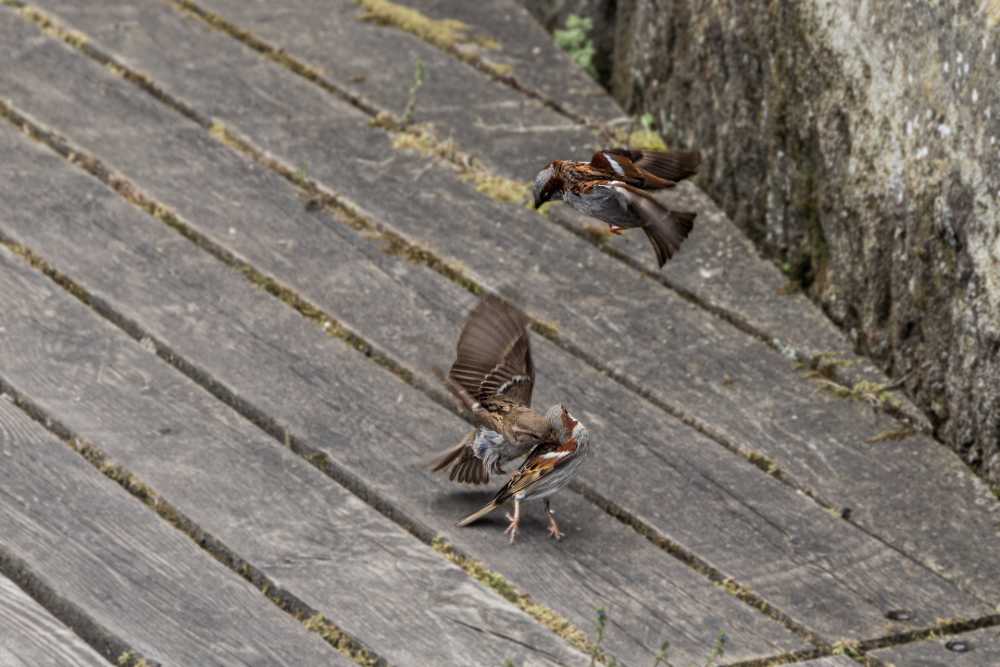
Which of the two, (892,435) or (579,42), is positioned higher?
(579,42)

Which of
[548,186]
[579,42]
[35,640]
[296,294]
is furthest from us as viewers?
[579,42]

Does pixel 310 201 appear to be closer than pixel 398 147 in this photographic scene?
Yes

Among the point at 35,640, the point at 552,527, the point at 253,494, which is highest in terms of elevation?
the point at 552,527

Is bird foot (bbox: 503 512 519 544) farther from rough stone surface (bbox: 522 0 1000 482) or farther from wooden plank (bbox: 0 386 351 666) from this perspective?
rough stone surface (bbox: 522 0 1000 482)

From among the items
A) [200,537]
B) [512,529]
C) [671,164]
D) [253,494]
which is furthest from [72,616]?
[671,164]

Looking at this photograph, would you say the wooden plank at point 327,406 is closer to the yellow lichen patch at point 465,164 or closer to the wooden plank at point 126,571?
the wooden plank at point 126,571

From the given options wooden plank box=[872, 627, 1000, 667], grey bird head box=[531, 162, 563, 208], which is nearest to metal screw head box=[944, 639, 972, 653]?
wooden plank box=[872, 627, 1000, 667]

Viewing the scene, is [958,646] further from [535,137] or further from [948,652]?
[535,137]
